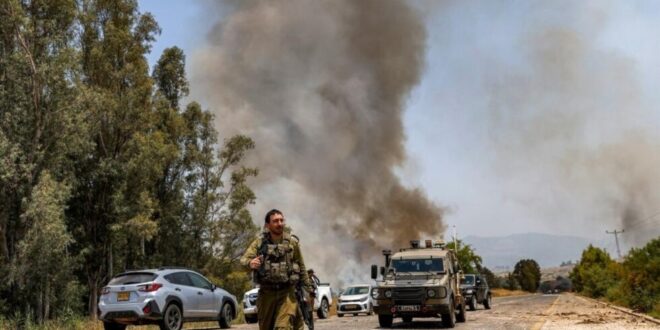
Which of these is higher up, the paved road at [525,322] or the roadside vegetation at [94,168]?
the roadside vegetation at [94,168]

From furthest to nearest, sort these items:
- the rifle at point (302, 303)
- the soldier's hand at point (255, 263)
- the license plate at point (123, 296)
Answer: the license plate at point (123, 296), the rifle at point (302, 303), the soldier's hand at point (255, 263)

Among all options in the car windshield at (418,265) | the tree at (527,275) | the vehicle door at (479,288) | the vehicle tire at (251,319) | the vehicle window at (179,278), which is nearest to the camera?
the vehicle window at (179,278)

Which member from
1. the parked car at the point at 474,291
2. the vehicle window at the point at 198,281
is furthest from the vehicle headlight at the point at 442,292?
the parked car at the point at 474,291

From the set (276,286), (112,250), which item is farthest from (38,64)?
(276,286)

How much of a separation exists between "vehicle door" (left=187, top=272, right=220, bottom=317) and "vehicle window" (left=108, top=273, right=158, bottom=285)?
1.79 metres

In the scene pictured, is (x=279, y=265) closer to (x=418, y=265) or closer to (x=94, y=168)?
(x=418, y=265)

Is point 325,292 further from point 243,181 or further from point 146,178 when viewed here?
point 243,181

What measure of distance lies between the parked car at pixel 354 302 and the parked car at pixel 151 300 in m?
10.3

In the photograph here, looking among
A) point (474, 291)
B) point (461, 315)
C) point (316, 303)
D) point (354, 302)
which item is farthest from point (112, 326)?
point (474, 291)

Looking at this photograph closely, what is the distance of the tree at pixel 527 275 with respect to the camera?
113m

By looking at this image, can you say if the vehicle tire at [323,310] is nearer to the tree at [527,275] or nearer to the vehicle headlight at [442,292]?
the vehicle headlight at [442,292]

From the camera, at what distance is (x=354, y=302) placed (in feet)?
84.3

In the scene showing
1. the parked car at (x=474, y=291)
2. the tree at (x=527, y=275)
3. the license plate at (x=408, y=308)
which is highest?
the tree at (x=527, y=275)

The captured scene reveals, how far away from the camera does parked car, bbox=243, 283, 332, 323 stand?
69.5 ft
